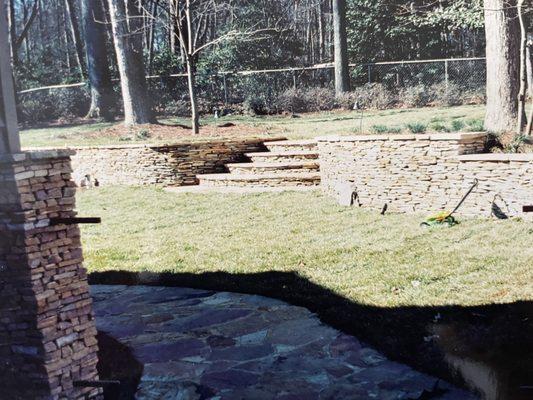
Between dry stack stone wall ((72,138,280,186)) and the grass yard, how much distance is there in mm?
847

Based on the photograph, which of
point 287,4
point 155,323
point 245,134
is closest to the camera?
point 155,323

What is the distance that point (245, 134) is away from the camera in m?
14.9

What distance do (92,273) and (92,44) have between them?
48.0 ft

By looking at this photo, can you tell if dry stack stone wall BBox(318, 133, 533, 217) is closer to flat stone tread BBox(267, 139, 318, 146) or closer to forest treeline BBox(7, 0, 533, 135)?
flat stone tread BBox(267, 139, 318, 146)

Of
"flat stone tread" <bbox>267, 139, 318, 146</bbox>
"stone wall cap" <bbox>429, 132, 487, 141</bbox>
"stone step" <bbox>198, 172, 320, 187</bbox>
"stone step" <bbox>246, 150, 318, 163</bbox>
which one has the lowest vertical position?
"stone step" <bbox>198, 172, 320, 187</bbox>

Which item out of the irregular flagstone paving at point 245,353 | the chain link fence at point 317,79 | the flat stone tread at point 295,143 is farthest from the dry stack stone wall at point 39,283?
the chain link fence at point 317,79

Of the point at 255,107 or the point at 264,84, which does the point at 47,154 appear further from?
the point at 264,84

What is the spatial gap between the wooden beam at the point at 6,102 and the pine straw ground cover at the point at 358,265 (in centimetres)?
295

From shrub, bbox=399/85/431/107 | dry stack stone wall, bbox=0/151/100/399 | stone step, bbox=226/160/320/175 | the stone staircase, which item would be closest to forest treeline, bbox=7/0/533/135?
shrub, bbox=399/85/431/107

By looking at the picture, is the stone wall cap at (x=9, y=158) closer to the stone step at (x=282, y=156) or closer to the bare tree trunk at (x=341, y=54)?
the stone step at (x=282, y=156)

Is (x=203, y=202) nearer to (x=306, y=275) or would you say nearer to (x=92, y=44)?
(x=306, y=275)

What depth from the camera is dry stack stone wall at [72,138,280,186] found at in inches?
510

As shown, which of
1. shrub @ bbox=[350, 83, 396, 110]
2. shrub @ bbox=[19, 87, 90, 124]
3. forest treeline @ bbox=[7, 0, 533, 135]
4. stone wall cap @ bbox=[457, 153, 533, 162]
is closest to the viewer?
stone wall cap @ bbox=[457, 153, 533, 162]

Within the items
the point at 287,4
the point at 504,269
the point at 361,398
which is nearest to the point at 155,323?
the point at 361,398
